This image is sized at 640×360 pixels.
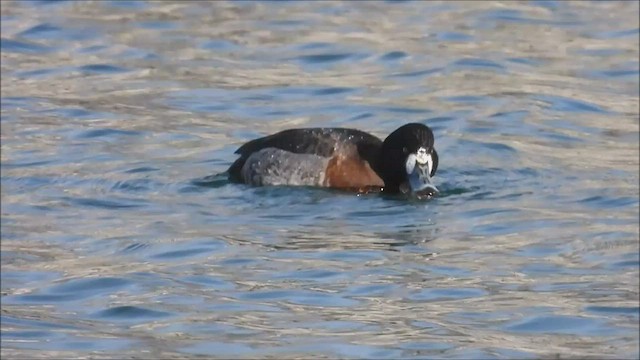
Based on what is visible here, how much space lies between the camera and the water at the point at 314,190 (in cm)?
924

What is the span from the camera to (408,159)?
13.4 m

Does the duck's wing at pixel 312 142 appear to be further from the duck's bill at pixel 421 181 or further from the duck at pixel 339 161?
the duck's bill at pixel 421 181

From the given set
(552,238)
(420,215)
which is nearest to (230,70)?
(420,215)

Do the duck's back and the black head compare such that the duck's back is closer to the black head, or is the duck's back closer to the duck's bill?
the black head

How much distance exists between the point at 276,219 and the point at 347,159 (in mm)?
1499

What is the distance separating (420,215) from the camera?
12.5 meters

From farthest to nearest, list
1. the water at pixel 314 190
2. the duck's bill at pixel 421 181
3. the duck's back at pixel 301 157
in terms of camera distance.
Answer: the duck's back at pixel 301 157, the duck's bill at pixel 421 181, the water at pixel 314 190

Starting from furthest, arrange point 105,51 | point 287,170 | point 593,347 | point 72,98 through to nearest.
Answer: point 105,51 < point 72,98 < point 287,170 < point 593,347

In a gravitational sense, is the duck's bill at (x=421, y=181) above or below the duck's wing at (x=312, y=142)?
below

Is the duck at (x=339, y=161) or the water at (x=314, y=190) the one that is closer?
the water at (x=314, y=190)

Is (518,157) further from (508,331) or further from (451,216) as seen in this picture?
(508,331)

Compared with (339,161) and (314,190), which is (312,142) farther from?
(314,190)

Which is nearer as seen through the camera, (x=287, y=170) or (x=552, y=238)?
(x=552, y=238)

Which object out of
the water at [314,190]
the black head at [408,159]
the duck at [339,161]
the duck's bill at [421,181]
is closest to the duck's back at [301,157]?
the duck at [339,161]
